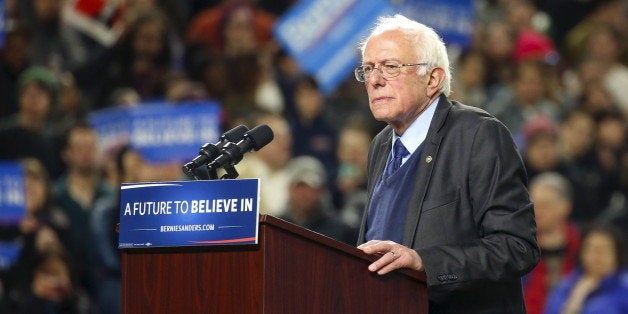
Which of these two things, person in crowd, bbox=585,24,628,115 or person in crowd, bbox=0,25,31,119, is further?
person in crowd, bbox=0,25,31,119

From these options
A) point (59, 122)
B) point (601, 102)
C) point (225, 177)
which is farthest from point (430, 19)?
point (225, 177)

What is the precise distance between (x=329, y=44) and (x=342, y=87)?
0.46 m

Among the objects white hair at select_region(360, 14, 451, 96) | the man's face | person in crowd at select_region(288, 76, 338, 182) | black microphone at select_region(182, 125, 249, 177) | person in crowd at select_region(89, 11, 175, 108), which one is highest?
person in crowd at select_region(89, 11, 175, 108)

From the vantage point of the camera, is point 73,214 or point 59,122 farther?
point 59,122

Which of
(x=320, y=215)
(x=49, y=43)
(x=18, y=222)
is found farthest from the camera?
(x=49, y=43)

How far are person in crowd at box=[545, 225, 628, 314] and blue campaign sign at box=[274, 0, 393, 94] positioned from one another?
1.84 m

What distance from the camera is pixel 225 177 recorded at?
8.70 ft

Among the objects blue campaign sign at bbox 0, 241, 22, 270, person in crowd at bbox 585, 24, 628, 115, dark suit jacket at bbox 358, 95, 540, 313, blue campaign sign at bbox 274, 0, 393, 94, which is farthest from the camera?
person in crowd at bbox 585, 24, 628, 115

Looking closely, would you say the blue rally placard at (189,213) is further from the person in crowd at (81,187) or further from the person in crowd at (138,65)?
the person in crowd at (138,65)

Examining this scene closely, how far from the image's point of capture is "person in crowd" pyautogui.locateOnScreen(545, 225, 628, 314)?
5.59 metres

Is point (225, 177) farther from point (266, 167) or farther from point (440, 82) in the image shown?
point (266, 167)

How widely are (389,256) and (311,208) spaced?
3.61m

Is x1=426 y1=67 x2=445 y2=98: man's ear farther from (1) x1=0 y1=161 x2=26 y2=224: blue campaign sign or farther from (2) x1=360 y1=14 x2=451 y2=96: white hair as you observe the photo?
(1) x1=0 y1=161 x2=26 y2=224: blue campaign sign

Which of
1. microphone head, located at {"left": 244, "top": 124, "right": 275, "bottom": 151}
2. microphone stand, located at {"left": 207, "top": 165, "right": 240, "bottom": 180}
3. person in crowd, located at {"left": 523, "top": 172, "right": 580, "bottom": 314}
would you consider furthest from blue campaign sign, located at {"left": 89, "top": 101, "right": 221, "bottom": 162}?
microphone stand, located at {"left": 207, "top": 165, "right": 240, "bottom": 180}
